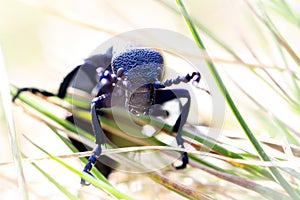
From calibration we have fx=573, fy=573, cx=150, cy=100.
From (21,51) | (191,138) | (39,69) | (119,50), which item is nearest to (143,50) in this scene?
(119,50)

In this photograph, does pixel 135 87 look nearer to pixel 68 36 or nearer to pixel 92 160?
pixel 92 160

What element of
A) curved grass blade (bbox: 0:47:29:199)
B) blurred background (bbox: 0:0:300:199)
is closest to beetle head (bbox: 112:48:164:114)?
curved grass blade (bbox: 0:47:29:199)

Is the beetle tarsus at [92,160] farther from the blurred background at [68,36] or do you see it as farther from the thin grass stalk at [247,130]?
the blurred background at [68,36]

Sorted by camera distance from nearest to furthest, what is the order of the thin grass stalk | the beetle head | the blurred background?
the thin grass stalk, the beetle head, the blurred background

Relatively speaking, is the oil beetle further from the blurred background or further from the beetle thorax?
the blurred background

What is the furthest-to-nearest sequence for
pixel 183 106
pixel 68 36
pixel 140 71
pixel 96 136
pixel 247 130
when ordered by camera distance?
pixel 68 36, pixel 183 106, pixel 96 136, pixel 140 71, pixel 247 130

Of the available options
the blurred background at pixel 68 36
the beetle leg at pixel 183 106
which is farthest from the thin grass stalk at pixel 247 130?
the blurred background at pixel 68 36

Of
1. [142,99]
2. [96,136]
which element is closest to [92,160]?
[96,136]

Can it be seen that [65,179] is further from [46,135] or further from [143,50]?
[46,135]
